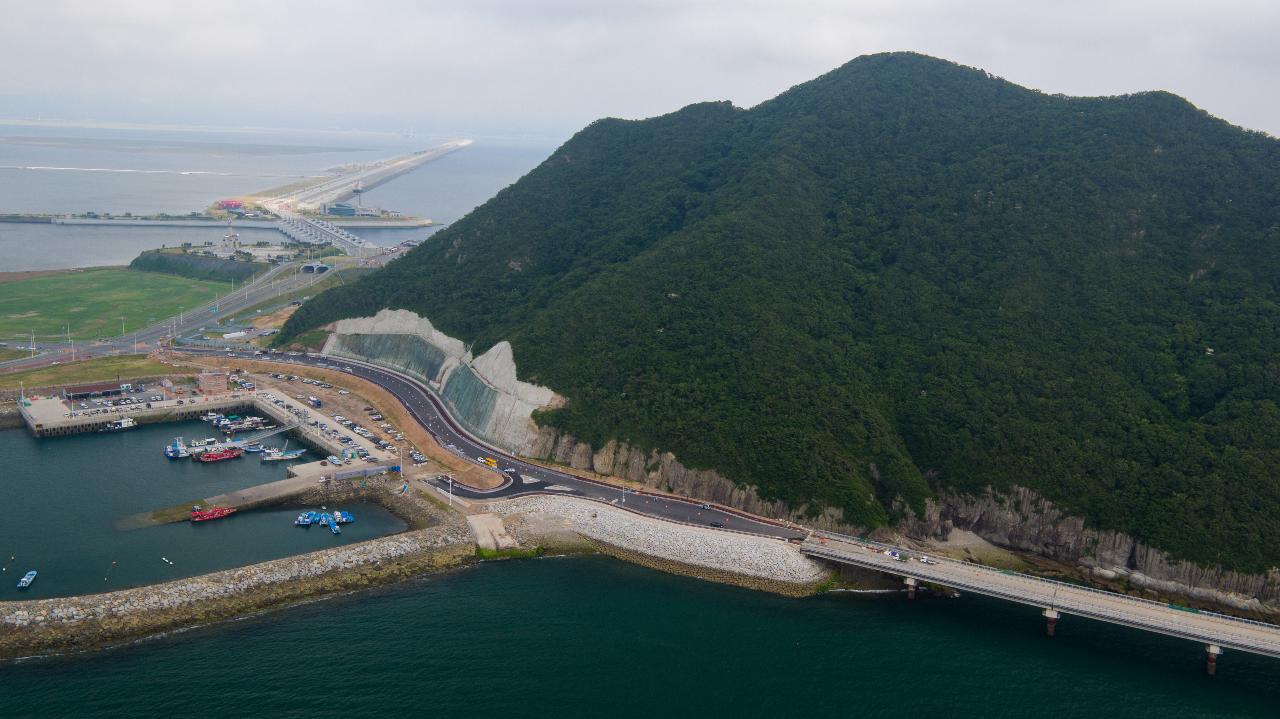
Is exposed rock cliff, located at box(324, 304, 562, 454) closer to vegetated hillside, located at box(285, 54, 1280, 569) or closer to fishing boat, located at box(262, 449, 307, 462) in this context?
vegetated hillside, located at box(285, 54, 1280, 569)

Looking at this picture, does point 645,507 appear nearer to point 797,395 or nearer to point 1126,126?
point 797,395

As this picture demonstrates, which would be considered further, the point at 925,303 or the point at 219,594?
the point at 925,303

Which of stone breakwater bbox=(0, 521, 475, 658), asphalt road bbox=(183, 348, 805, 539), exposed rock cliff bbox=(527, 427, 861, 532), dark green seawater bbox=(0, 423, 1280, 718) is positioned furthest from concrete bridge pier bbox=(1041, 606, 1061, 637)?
stone breakwater bbox=(0, 521, 475, 658)

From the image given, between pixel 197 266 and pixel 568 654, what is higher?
pixel 197 266

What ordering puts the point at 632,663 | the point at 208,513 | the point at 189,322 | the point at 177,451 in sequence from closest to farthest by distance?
the point at 632,663 → the point at 208,513 → the point at 177,451 → the point at 189,322

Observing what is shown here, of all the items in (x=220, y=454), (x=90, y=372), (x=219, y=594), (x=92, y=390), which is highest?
(x=90, y=372)

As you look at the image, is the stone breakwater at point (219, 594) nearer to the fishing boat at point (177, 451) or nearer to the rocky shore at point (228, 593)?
the rocky shore at point (228, 593)

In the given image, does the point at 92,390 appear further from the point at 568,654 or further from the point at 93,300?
the point at 568,654

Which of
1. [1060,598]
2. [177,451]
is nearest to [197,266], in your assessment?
[177,451]
